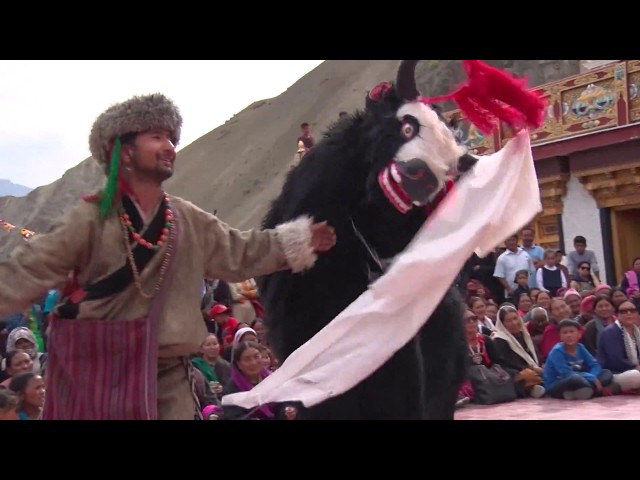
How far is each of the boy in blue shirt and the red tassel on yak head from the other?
12.5ft

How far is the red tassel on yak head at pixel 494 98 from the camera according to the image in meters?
3.37

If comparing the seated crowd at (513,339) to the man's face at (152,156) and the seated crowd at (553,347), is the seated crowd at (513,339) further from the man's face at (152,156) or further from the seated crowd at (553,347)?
the man's face at (152,156)

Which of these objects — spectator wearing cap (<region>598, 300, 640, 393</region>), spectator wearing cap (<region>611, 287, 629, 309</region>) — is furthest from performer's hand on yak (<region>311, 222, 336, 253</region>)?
spectator wearing cap (<region>611, 287, 629, 309</region>)

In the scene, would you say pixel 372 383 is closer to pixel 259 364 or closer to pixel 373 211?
pixel 373 211

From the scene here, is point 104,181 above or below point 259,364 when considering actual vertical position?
above

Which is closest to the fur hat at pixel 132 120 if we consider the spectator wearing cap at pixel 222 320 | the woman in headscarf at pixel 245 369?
the woman in headscarf at pixel 245 369

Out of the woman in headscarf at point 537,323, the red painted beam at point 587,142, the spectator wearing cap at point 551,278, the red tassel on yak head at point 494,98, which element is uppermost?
the red painted beam at point 587,142

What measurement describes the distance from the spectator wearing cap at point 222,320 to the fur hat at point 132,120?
343 cm

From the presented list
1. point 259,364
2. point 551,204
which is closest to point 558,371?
point 259,364

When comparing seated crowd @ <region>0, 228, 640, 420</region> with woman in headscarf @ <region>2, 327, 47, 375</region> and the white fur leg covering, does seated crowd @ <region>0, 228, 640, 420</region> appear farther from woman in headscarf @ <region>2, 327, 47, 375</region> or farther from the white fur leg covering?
the white fur leg covering

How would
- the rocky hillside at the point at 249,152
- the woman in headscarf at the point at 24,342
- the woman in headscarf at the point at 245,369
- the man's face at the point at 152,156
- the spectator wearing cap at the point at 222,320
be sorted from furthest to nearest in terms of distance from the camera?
the rocky hillside at the point at 249,152, the spectator wearing cap at the point at 222,320, the woman in headscarf at the point at 24,342, the woman in headscarf at the point at 245,369, the man's face at the point at 152,156

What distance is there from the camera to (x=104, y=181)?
294 cm

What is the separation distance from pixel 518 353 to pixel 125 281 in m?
5.08

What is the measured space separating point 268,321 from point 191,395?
742 mm
